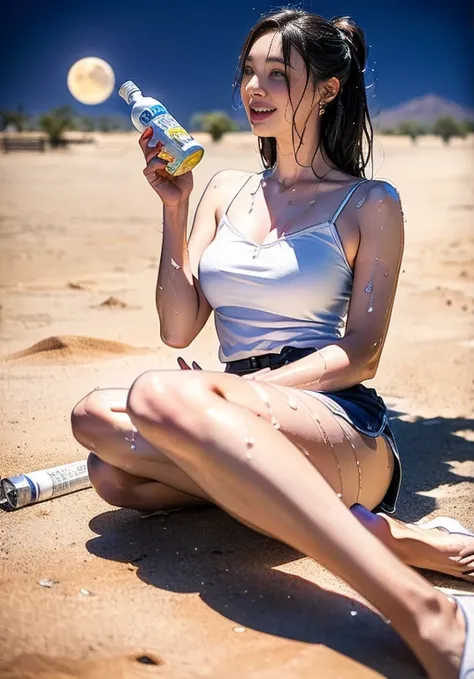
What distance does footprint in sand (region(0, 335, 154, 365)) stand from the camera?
4789mm

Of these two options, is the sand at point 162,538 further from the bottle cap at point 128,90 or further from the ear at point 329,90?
the bottle cap at point 128,90

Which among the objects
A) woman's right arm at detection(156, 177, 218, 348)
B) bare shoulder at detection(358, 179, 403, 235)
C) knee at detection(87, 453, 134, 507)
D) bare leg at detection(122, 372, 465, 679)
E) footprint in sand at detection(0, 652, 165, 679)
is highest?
bare shoulder at detection(358, 179, 403, 235)

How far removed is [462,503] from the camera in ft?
10.3

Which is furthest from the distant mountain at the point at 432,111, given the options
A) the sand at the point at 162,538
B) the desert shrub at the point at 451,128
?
the sand at the point at 162,538

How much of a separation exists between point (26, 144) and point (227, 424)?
26093 millimetres

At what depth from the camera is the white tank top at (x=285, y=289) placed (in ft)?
8.49

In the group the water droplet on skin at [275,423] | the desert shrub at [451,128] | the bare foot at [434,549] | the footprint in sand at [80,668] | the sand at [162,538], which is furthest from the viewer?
the desert shrub at [451,128]

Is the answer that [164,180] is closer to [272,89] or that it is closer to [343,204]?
[272,89]

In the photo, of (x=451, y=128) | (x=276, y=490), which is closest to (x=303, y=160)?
(x=276, y=490)

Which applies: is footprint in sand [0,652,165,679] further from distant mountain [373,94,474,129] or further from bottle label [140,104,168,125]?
distant mountain [373,94,474,129]

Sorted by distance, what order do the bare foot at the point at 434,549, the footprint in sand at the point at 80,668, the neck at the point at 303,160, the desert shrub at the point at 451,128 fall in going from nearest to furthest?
the footprint in sand at the point at 80,668 → the bare foot at the point at 434,549 → the neck at the point at 303,160 → the desert shrub at the point at 451,128

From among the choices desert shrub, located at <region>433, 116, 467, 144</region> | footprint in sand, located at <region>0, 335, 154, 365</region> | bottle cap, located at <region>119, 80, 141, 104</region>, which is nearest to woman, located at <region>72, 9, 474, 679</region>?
bottle cap, located at <region>119, 80, 141, 104</region>

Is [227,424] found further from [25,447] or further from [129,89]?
[25,447]

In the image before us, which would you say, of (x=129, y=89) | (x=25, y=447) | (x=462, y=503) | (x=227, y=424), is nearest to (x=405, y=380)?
(x=462, y=503)
